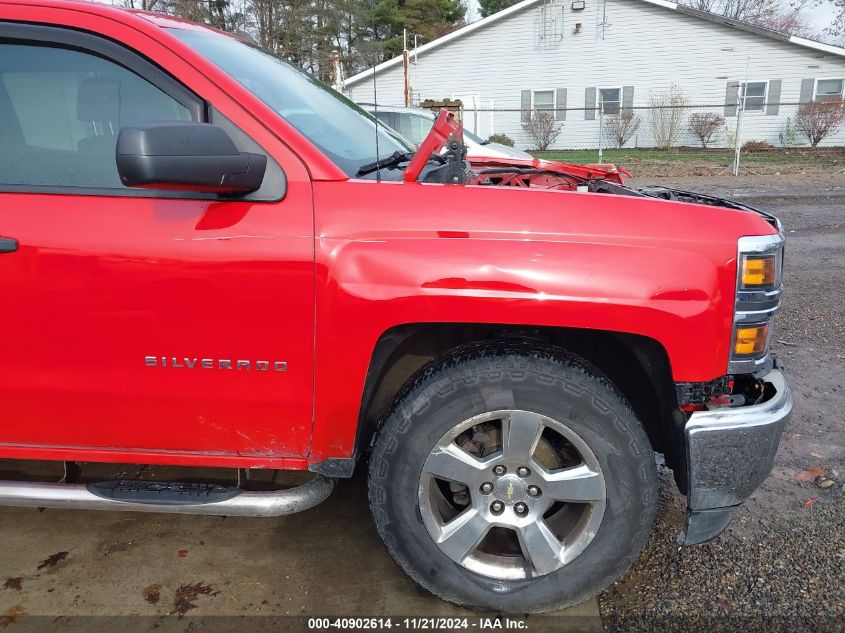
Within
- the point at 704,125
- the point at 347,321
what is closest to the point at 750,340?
the point at 347,321

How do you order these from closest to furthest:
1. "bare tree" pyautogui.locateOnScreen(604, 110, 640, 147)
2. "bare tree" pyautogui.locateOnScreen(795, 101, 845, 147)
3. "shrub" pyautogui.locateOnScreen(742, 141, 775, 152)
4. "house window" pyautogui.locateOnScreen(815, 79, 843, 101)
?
"bare tree" pyautogui.locateOnScreen(795, 101, 845, 147), "shrub" pyautogui.locateOnScreen(742, 141, 775, 152), "house window" pyautogui.locateOnScreen(815, 79, 843, 101), "bare tree" pyautogui.locateOnScreen(604, 110, 640, 147)

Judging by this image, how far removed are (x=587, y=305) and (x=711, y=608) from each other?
1286mm

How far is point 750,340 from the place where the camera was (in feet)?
6.61

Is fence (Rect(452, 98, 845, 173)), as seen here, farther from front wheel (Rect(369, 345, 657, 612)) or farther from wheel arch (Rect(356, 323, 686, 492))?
front wheel (Rect(369, 345, 657, 612))

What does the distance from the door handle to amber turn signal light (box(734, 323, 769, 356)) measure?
2.37 meters

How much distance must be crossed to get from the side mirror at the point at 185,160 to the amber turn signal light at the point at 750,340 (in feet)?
5.38

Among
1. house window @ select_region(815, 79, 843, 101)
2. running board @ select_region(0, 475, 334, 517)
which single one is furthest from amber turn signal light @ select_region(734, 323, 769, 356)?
house window @ select_region(815, 79, 843, 101)

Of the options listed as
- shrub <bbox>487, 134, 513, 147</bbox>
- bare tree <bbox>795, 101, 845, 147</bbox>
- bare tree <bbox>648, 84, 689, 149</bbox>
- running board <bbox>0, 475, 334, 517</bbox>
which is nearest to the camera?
running board <bbox>0, 475, 334, 517</bbox>

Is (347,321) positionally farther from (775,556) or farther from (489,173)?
(775,556)

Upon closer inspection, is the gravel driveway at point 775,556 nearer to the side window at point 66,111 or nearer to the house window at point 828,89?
the side window at point 66,111

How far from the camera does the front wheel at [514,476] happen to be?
204cm

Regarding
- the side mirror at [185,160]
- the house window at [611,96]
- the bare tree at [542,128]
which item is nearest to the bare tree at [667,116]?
the house window at [611,96]

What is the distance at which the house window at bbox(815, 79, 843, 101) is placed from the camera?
886 inches

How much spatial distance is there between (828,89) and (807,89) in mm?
721
